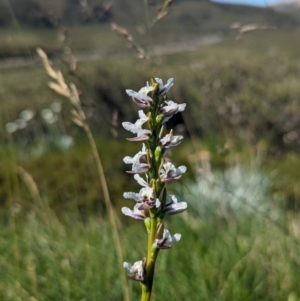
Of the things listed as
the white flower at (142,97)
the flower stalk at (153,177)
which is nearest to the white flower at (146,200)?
the flower stalk at (153,177)

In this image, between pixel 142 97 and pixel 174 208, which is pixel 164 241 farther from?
pixel 142 97

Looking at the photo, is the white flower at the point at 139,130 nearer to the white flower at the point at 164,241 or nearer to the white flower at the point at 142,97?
the white flower at the point at 142,97

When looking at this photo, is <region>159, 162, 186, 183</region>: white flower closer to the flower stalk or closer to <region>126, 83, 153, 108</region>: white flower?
the flower stalk

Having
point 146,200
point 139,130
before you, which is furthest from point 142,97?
point 146,200

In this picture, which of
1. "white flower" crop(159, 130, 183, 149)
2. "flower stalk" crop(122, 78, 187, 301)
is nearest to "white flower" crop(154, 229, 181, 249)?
"flower stalk" crop(122, 78, 187, 301)

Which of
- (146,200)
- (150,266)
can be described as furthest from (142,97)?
(150,266)

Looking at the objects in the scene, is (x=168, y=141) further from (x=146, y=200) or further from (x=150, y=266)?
(x=150, y=266)

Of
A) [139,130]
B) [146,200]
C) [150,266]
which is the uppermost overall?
[139,130]

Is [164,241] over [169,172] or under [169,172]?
under

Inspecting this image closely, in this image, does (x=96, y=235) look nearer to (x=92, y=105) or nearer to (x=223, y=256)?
(x=223, y=256)
